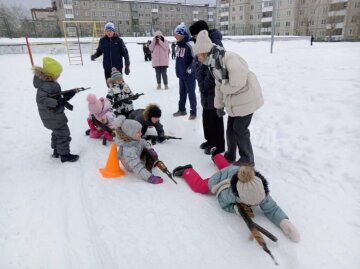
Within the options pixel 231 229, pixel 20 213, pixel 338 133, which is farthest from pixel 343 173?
pixel 20 213

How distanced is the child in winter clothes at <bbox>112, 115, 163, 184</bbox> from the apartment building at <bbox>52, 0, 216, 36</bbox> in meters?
44.8

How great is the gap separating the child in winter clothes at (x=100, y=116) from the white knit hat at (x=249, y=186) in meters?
2.67

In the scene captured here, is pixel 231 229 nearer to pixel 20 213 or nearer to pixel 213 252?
pixel 213 252

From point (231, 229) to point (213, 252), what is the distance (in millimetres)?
339

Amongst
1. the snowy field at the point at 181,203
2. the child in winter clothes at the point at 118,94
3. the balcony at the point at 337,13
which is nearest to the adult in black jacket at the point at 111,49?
the child in winter clothes at the point at 118,94

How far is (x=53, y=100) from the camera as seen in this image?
3.41 metres

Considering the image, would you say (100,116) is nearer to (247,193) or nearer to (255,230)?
(247,193)

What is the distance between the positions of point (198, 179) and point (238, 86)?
44.3 inches

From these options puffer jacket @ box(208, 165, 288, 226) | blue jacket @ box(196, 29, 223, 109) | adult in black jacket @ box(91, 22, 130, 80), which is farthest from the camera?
adult in black jacket @ box(91, 22, 130, 80)

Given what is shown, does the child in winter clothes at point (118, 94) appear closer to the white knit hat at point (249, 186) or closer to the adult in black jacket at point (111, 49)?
the adult in black jacket at point (111, 49)

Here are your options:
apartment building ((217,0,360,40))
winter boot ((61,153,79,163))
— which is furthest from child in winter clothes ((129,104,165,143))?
apartment building ((217,0,360,40))

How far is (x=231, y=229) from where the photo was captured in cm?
251

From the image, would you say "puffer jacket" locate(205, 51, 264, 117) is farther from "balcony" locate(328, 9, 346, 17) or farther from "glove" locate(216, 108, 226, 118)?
"balcony" locate(328, 9, 346, 17)

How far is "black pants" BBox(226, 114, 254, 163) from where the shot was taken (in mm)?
3223
